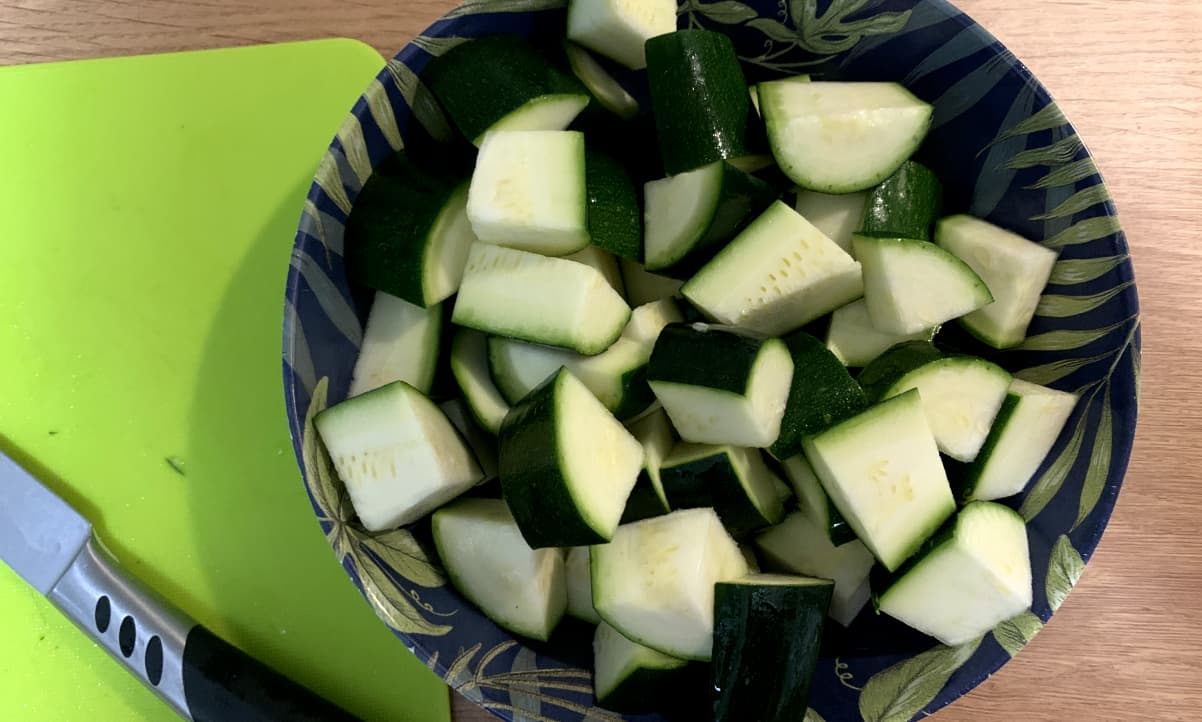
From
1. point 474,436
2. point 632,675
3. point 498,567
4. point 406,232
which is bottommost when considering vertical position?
point 632,675

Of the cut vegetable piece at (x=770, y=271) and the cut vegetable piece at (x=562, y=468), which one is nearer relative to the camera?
the cut vegetable piece at (x=562, y=468)

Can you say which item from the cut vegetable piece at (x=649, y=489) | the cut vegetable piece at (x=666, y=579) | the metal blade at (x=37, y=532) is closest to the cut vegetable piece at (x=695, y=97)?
the cut vegetable piece at (x=649, y=489)

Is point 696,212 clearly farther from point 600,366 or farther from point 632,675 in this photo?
point 632,675

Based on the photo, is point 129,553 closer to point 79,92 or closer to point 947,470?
point 79,92

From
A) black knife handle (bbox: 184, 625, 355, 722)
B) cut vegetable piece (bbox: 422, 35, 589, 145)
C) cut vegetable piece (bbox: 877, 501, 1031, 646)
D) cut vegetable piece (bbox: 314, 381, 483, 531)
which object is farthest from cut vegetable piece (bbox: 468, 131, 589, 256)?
black knife handle (bbox: 184, 625, 355, 722)

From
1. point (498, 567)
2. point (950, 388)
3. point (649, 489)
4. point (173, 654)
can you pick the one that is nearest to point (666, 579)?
point (649, 489)

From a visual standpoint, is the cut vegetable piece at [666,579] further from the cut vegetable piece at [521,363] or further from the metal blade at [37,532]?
the metal blade at [37,532]

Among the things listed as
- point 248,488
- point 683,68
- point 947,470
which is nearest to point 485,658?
point 248,488
